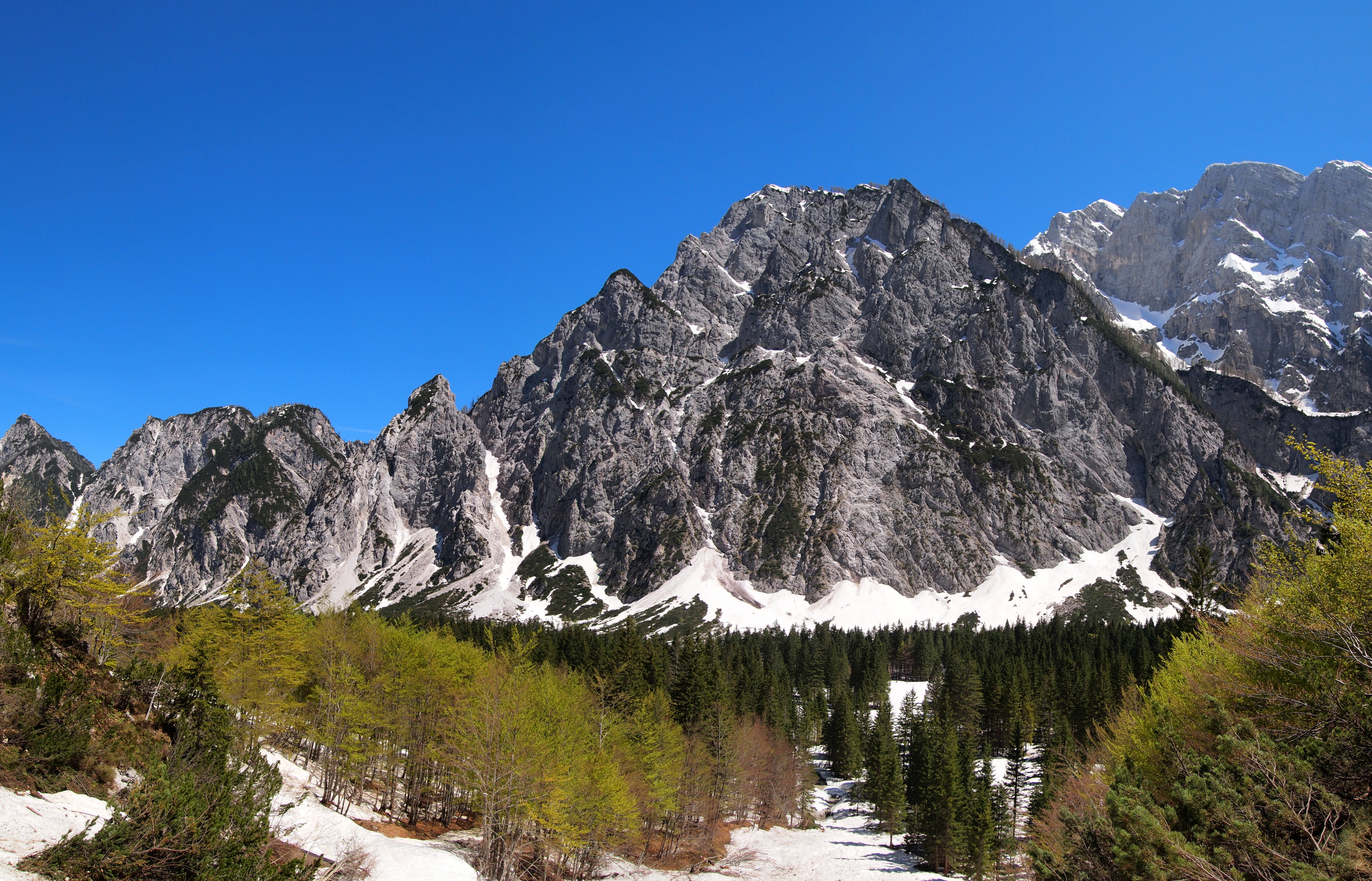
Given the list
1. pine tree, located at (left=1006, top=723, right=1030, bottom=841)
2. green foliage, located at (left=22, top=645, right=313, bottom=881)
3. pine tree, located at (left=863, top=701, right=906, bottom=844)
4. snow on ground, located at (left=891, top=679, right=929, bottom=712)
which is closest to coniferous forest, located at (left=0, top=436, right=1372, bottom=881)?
green foliage, located at (left=22, top=645, right=313, bottom=881)

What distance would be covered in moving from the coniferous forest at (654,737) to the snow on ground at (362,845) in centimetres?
250

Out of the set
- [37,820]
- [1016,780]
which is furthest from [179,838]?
[1016,780]

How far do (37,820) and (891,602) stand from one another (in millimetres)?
190890

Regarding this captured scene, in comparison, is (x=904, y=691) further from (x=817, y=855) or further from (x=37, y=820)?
(x=37, y=820)

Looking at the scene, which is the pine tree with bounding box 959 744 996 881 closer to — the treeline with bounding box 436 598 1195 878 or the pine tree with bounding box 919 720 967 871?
the treeline with bounding box 436 598 1195 878

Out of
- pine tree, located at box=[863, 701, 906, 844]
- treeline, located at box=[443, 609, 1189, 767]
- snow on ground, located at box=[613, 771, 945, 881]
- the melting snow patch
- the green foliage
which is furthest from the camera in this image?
treeline, located at box=[443, 609, 1189, 767]

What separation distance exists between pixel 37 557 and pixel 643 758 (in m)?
31.7

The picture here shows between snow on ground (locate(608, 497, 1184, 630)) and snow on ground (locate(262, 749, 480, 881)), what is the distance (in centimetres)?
14909

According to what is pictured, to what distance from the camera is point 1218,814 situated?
13.7 metres

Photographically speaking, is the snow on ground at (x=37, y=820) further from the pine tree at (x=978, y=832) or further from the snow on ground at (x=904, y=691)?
the snow on ground at (x=904, y=691)

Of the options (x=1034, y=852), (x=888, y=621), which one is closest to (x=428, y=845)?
(x=1034, y=852)

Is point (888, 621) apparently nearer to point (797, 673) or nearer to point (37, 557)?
point (797, 673)

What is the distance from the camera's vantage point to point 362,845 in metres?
31.9

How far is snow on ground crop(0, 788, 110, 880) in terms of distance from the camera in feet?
50.3
